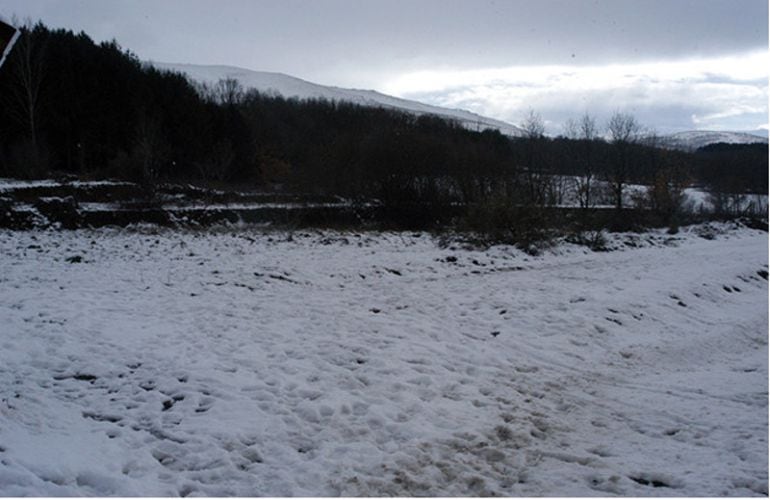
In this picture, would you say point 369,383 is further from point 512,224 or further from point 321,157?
point 321,157

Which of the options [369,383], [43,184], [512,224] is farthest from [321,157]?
[369,383]

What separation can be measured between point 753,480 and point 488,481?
233cm

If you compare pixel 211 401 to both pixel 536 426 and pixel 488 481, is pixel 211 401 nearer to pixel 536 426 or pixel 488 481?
pixel 488 481

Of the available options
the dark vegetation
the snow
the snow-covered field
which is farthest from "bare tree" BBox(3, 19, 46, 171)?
the snow-covered field

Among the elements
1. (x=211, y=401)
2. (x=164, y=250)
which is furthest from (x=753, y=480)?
(x=164, y=250)

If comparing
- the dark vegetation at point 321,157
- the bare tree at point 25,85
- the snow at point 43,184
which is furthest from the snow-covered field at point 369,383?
the bare tree at point 25,85

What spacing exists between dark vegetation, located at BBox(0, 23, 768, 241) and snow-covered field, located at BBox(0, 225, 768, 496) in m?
10.1

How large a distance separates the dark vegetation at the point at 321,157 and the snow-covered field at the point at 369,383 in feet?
33.1

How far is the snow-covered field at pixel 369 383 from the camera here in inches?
191

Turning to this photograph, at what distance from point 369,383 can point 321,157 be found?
30.0 metres

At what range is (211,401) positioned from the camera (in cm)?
618

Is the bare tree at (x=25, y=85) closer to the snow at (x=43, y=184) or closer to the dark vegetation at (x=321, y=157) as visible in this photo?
the dark vegetation at (x=321, y=157)

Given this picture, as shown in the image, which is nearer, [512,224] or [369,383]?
[369,383]

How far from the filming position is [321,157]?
117 ft
